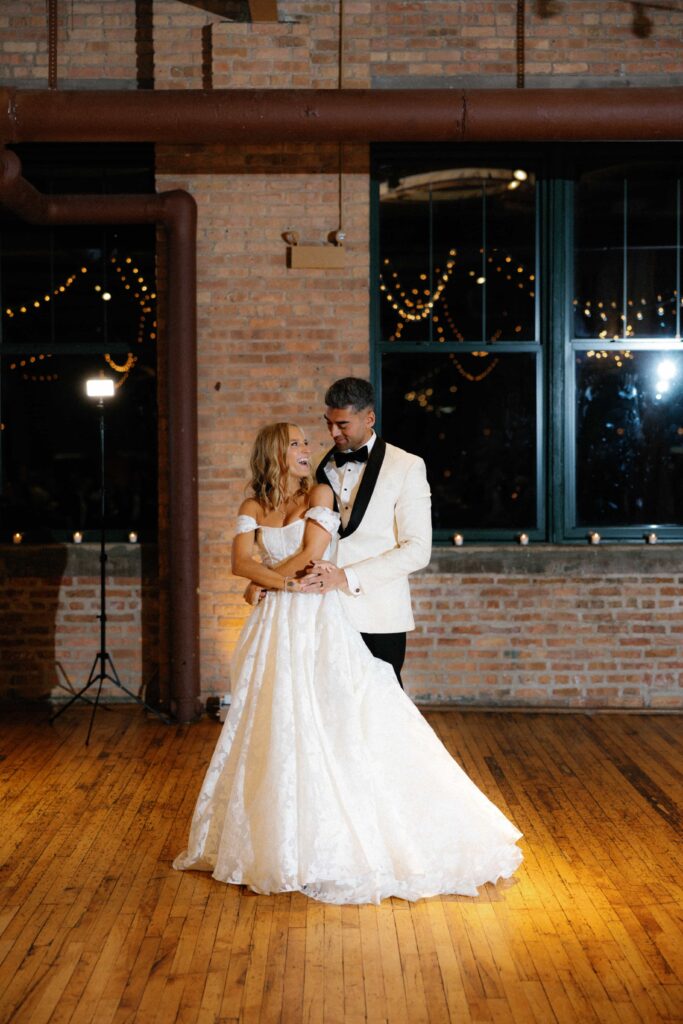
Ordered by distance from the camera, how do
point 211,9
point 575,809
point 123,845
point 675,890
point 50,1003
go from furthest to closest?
point 211,9
point 575,809
point 123,845
point 675,890
point 50,1003

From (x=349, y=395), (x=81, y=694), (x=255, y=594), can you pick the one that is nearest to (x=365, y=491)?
(x=349, y=395)

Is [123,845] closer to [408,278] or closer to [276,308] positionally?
[276,308]

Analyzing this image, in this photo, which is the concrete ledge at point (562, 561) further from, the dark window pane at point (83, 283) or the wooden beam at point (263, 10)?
the wooden beam at point (263, 10)

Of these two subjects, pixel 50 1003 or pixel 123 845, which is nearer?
pixel 50 1003

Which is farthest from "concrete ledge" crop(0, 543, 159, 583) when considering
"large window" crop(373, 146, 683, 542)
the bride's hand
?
the bride's hand

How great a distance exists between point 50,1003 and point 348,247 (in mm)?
4367

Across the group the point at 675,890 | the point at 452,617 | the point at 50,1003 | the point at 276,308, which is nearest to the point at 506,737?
the point at 452,617

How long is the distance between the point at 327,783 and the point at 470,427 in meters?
3.29

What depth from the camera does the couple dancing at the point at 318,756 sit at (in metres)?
3.54

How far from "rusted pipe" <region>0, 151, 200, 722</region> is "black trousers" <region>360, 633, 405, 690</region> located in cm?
211

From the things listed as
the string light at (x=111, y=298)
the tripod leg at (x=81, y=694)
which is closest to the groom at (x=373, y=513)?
the tripod leg at (x=81, y=694)

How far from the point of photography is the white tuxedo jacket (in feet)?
13.1

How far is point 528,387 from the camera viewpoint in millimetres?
6430

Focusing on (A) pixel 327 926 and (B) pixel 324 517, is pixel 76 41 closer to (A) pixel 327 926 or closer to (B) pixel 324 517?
(B) pixel 324 517
